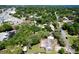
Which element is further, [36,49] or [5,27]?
[5,27]

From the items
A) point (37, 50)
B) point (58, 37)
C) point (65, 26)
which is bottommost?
point (37, 50)

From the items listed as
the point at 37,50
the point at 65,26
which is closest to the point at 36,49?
the point at 37,50

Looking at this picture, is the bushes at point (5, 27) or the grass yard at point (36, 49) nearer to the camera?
the grass yard at point (36, 49)

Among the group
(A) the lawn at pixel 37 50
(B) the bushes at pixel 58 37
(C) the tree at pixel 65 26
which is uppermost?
(C) the tree at pixel 65 26

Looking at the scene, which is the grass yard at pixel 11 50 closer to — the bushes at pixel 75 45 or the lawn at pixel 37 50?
the lawn at pixel 37 50

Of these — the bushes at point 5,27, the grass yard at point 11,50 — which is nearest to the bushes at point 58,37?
the grass yard at point 11,50

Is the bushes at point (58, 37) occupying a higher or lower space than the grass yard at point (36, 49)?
higher

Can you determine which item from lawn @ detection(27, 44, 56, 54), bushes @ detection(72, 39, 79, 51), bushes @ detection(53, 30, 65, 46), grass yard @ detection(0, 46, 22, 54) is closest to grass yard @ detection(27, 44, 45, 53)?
lawn @ detection(27, 44, 56, 54)

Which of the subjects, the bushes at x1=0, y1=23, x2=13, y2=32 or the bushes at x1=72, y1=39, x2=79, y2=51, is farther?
the bushes at x1=0, y1=23, x2=13, y2=32

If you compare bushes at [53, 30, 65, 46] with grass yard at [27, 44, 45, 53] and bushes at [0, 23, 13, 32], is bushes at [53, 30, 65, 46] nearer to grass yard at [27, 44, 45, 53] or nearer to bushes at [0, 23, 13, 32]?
grass yard at [27, 44, 45, 53]

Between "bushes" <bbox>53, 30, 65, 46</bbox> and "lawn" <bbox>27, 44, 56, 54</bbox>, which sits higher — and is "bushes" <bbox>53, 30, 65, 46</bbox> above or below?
above

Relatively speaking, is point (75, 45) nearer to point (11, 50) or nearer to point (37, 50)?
point (37, 50)

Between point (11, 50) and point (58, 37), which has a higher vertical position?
point (58, 37)
